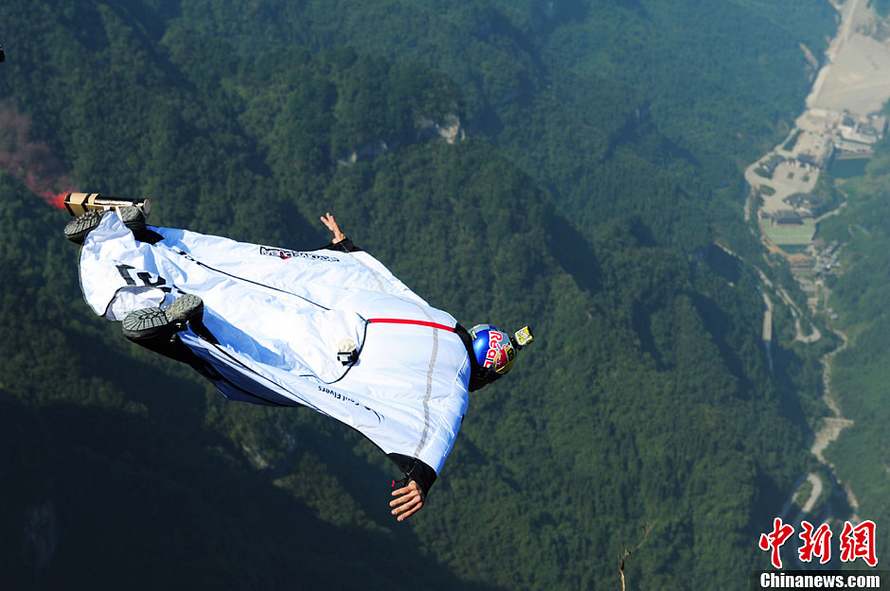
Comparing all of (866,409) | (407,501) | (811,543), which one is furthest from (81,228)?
(866,409)

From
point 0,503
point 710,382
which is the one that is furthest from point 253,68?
point 0,503

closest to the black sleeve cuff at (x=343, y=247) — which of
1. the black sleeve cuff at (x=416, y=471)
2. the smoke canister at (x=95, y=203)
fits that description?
the smoke canister at (x=95, y=203)

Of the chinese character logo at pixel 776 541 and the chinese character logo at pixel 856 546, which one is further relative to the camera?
the chinese character logo at pixel 856 546

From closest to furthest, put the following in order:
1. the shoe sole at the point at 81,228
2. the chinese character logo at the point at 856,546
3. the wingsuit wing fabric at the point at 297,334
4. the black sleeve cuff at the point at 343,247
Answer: the wingsuit wing fabric at the point at 297,334, the shoe sole at the point at 81,228, the black sleeve cuff at the point at 343,247, the chinese character logo at the point at 856,546

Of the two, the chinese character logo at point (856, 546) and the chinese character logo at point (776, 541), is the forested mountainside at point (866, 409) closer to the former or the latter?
the chinese character logo at point (856, 546)

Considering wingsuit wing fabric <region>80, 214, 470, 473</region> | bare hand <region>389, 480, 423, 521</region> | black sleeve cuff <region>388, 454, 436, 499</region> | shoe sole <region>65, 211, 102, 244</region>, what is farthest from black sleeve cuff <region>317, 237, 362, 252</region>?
bare hand <region>389, 480, 423, 521</region>

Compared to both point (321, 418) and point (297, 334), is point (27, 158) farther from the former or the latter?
point (297, 334)
